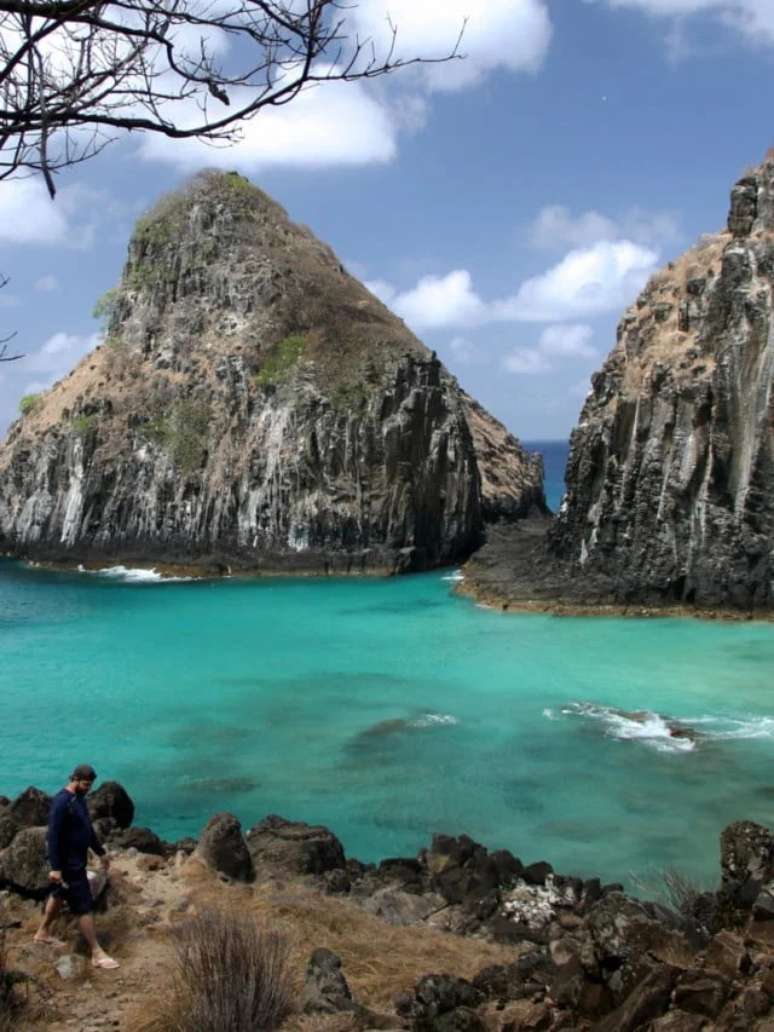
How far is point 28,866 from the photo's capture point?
36.5ft

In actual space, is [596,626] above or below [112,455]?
below

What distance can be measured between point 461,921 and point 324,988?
4737 mm

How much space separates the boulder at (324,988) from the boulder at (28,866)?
153 inches

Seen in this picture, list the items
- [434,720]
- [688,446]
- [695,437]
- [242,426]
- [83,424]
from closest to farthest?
[434,720]
[695,437]
[688,446]
[242,426]
[83,424]

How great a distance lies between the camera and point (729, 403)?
39.6 m

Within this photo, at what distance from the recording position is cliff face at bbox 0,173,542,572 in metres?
59.8

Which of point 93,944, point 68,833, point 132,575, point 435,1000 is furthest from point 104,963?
point 132,575

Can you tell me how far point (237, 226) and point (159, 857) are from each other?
63.4 m

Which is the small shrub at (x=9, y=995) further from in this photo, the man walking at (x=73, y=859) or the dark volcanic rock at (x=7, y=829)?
the dark volcanic rock at (x=7, y=829)

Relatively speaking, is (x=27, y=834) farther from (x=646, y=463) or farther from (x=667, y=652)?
(x=646, y=463)

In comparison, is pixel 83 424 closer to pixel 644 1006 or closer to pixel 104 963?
pixel 104 963

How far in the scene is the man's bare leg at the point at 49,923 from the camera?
9578 millimetres

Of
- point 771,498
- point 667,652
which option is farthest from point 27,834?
point 771,498

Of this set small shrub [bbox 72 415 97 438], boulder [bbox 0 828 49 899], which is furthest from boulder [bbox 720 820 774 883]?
small shrub [bbox 72 415 97 438]
